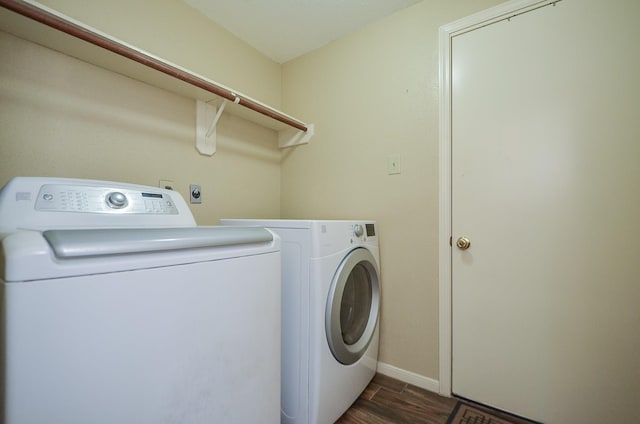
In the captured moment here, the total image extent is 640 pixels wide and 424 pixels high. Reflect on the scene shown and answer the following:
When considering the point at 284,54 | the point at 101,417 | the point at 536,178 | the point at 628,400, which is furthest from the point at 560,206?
the point at 284,54

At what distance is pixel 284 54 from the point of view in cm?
204

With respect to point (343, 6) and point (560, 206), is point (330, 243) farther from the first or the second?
point (343, 6)

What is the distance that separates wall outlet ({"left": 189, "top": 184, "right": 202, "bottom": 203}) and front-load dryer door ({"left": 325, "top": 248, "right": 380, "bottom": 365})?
3.15 ft

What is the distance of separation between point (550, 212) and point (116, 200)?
1.76 m

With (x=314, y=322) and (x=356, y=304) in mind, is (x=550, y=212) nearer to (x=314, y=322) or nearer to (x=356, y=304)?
(x=356, y=304)

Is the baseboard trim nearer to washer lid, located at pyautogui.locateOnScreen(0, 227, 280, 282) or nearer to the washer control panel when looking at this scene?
washer lid, located at pyautogui.locateOnScreen(0, 227, 280, 282)

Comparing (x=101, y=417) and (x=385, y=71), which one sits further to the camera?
(x=385, y=71)

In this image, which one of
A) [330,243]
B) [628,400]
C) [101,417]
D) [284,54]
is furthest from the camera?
[284,54]

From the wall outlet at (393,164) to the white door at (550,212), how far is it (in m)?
0.30

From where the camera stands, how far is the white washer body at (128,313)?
0.47 meters

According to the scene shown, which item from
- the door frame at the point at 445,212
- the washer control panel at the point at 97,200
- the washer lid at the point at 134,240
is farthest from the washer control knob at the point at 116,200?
the door frame at the point at 445,212

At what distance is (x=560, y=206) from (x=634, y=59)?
63 cm

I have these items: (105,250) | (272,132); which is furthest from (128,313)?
(272,132)

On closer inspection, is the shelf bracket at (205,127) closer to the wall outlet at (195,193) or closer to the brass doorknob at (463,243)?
the wall outlet at (195,193)
